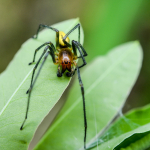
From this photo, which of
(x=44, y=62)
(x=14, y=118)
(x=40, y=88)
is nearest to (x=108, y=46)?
(x=44, y=62)

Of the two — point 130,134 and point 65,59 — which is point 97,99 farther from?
point 130,134

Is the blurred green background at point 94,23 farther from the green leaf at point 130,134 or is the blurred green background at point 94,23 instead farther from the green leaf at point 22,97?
the green leaf at point 22,97

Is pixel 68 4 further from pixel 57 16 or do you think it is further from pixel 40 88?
pixel 40 88

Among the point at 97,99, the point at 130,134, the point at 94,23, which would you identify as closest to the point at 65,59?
the point at 97,99

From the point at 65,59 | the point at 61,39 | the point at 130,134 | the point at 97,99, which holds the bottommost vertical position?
the point at 97,99

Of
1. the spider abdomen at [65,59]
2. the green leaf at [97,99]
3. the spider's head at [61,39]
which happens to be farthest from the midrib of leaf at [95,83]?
the spider's head at [61,39]

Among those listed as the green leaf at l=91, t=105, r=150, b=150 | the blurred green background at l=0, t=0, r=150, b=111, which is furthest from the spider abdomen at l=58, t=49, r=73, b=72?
the blurred green background at l=0, t=0, r=150, b=111
